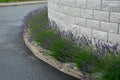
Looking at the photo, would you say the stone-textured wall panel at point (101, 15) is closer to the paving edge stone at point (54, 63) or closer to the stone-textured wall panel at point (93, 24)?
the stone-textured wall panel at point (93, 24)

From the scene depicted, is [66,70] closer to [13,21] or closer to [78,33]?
[78,33]

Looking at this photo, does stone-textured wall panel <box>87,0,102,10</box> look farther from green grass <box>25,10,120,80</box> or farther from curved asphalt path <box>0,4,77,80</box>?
curved asphalt path <box>0,4,77,80</box>

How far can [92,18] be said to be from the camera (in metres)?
8.00

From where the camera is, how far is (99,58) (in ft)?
22.2

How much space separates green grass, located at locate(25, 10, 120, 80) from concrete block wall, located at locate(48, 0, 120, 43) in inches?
12.0

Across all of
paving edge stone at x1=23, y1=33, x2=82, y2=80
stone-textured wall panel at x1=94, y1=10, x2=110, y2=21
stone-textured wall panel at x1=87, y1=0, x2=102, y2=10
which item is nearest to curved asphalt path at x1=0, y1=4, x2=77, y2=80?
paving edge stone at x1=23, y1=33, x2=82, y2=80

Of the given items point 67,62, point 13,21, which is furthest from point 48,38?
point 13,21

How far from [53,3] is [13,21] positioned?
6.52m

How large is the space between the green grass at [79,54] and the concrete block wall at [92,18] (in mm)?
304

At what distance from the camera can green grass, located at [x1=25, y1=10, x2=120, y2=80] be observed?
5984mm

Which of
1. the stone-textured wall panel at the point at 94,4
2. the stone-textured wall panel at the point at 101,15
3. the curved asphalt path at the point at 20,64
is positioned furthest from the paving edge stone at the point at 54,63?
the stone-textured wall panel at the point at 94,4

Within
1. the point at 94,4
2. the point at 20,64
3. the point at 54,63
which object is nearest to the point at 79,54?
the point at 54,63

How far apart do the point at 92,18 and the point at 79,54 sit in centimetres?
129

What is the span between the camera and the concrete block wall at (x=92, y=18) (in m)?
7.36
